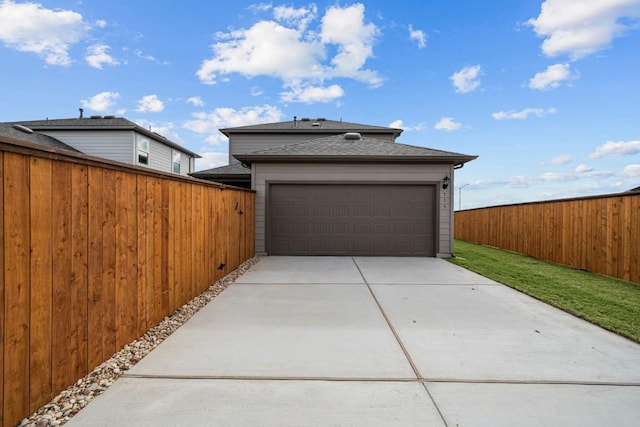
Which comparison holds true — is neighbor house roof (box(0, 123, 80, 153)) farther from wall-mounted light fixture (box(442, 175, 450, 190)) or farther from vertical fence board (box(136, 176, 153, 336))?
wall-mounted light fixture (box(442, 175, 450, 190))

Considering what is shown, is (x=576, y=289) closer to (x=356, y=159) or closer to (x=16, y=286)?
(x=356, y=159)

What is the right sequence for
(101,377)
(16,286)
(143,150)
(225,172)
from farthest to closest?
(143,150) < (225,172) < (101,377) < (16,286)

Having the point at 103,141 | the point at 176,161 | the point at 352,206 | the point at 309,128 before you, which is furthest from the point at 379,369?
the point at 176,161

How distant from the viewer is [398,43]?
12359mm

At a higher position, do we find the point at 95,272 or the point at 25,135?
the point at 25,135

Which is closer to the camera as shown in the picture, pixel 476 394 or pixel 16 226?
pixel 16 226

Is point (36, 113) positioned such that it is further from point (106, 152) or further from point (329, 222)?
point (329, 222)

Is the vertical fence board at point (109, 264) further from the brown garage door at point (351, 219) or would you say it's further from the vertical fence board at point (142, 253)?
the brown garage door at point (351, 219)

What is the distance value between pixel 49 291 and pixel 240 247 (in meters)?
5.63

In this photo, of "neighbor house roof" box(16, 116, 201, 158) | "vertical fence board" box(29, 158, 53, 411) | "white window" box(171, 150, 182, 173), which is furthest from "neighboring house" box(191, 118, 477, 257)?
"white window" box(171, 150, 182, 173)

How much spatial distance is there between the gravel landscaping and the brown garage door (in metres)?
5.25

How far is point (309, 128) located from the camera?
50.9 ft

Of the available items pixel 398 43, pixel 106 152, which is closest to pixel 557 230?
pixel 398 43

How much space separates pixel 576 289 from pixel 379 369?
5217 mm
